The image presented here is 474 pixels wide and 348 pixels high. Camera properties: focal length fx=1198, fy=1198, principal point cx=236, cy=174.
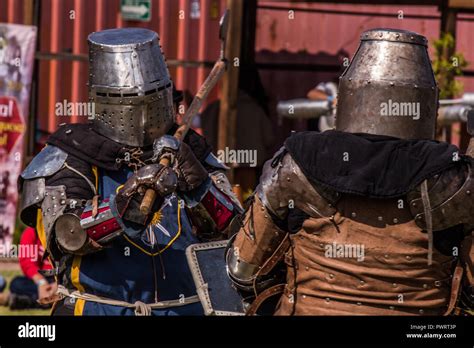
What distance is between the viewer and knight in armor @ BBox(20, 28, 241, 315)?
496 centimetres

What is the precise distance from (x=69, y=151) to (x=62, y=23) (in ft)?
17.1

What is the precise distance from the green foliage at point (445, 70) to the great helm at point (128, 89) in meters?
5.50

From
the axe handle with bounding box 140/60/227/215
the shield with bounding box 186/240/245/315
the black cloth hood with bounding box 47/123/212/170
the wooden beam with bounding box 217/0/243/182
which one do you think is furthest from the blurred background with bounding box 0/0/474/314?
the shield with bounding box 186/240/245/315

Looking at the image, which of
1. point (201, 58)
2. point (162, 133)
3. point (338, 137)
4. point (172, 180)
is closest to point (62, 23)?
point (201, 58)

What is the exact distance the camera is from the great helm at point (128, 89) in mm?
5102

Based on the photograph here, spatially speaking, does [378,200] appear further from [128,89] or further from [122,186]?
[128,89]

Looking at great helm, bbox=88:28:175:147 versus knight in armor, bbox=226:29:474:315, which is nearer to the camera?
knight in armor, bbox=226:29:474:315

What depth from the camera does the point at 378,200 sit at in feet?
13.3

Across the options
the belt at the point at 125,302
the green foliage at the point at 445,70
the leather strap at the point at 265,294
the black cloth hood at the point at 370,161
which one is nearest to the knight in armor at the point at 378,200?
the black cloth hood at the point at 370,161

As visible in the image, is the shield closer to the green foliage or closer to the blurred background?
the blurred background

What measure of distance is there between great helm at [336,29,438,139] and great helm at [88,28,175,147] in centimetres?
118
